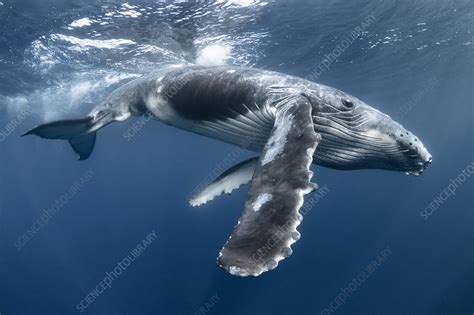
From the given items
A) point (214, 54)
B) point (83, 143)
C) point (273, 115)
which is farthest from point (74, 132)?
point (214, 54)

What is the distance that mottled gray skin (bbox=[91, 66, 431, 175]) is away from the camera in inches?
209

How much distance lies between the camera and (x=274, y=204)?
3531mm

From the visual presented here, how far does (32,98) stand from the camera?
3131 centimetres

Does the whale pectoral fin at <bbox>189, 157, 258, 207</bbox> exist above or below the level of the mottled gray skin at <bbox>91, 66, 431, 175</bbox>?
below

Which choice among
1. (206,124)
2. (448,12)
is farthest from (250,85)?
(448,12)

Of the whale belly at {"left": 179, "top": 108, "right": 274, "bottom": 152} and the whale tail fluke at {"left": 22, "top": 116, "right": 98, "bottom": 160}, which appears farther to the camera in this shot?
the whale tail fluke at {"left": 22, "top": 116, "right": 98, "bottom": 160}

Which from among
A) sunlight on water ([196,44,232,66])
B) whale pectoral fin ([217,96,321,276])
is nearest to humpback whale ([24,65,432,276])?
whale pectoral fin ([217,96,321,276])

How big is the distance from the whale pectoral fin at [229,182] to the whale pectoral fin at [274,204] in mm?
2185

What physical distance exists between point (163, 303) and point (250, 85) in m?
29.5

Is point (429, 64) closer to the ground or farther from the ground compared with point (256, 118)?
closer to the ground

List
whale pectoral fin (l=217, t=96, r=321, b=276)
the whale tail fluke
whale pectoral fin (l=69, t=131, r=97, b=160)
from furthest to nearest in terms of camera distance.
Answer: whale pectoral fin (l=69, t=131, r=97, b=160)
the whale tail fluke
whale pectoral fin (l=217, t=96, r=321, b=276)

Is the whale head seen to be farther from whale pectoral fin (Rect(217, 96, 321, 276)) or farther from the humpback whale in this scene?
whale pectoral fin (Rect(217, 96, 321, 276))

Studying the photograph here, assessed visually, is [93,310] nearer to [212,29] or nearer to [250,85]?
[212,29]

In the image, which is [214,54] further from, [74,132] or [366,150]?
[366,150]
